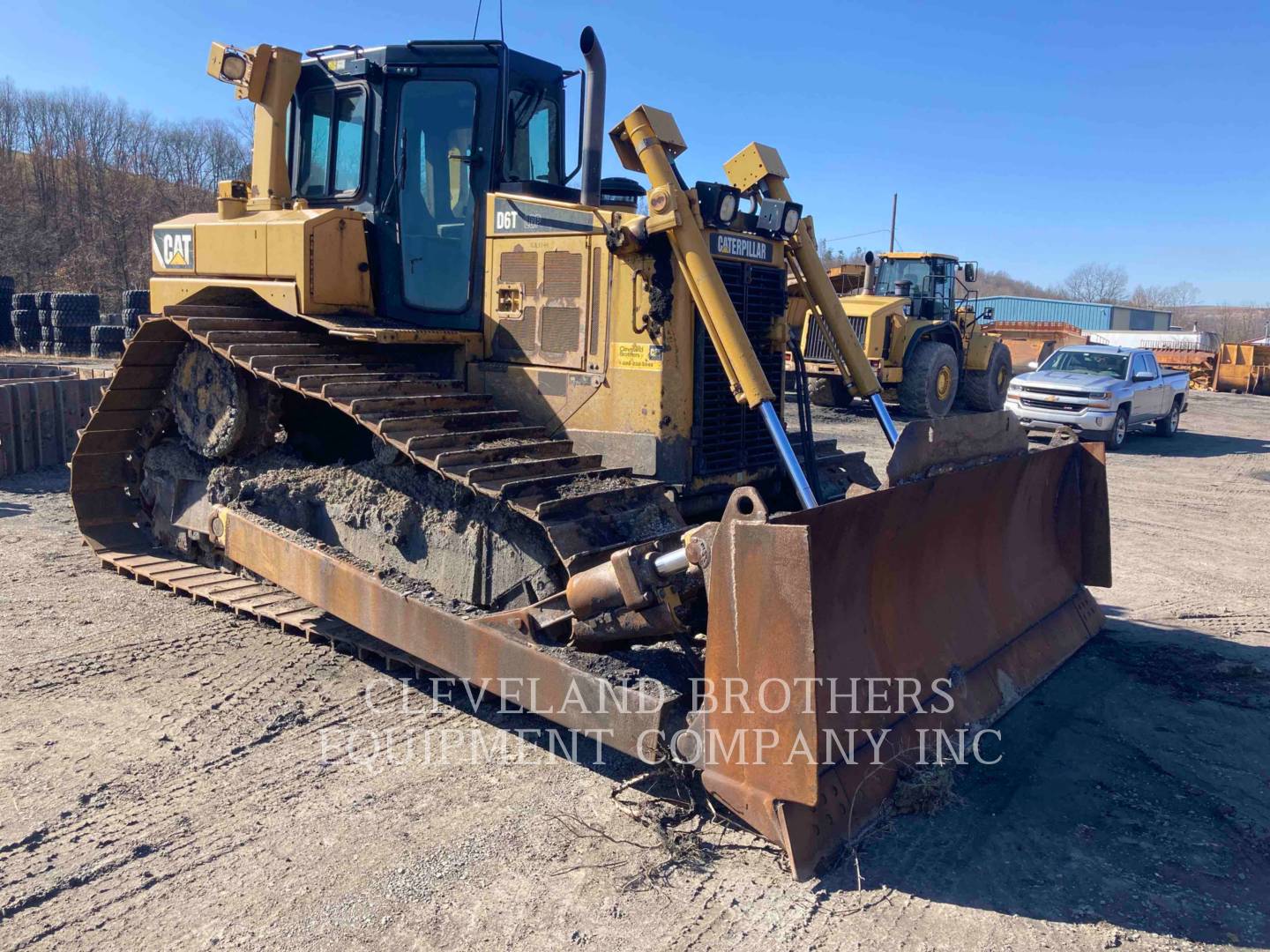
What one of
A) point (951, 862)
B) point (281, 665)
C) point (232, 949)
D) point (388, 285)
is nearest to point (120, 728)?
point (281, 665)

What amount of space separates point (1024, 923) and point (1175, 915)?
524 mm

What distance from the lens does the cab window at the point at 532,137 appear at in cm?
579

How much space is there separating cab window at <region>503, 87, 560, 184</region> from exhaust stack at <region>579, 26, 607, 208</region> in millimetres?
627

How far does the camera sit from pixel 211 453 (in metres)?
6.05

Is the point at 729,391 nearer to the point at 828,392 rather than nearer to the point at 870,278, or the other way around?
the point at 828,392

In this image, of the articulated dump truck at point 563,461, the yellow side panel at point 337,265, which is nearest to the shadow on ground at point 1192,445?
the articulated dump truck at point 563,461

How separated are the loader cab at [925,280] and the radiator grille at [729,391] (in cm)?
1362

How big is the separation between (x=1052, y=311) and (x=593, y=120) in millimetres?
60298

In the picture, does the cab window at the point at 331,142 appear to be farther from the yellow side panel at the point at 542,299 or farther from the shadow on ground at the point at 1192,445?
the shadow on ground at the point at 1192,445

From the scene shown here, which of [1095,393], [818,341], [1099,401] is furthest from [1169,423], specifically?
[818,341]

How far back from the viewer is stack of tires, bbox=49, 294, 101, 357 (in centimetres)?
2178

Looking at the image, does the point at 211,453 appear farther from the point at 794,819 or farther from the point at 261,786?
the point at 794,819

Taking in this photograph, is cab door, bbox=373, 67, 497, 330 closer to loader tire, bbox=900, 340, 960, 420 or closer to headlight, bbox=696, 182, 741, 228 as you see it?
headlight, bbox=696, 182, 741, 228

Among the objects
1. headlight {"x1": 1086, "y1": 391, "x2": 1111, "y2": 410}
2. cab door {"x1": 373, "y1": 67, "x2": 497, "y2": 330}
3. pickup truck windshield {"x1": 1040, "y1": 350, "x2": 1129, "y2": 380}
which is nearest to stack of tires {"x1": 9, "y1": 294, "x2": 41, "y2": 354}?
cab door {"x1": 373, "y1": 67, "x2": 497, "y2": 330}
